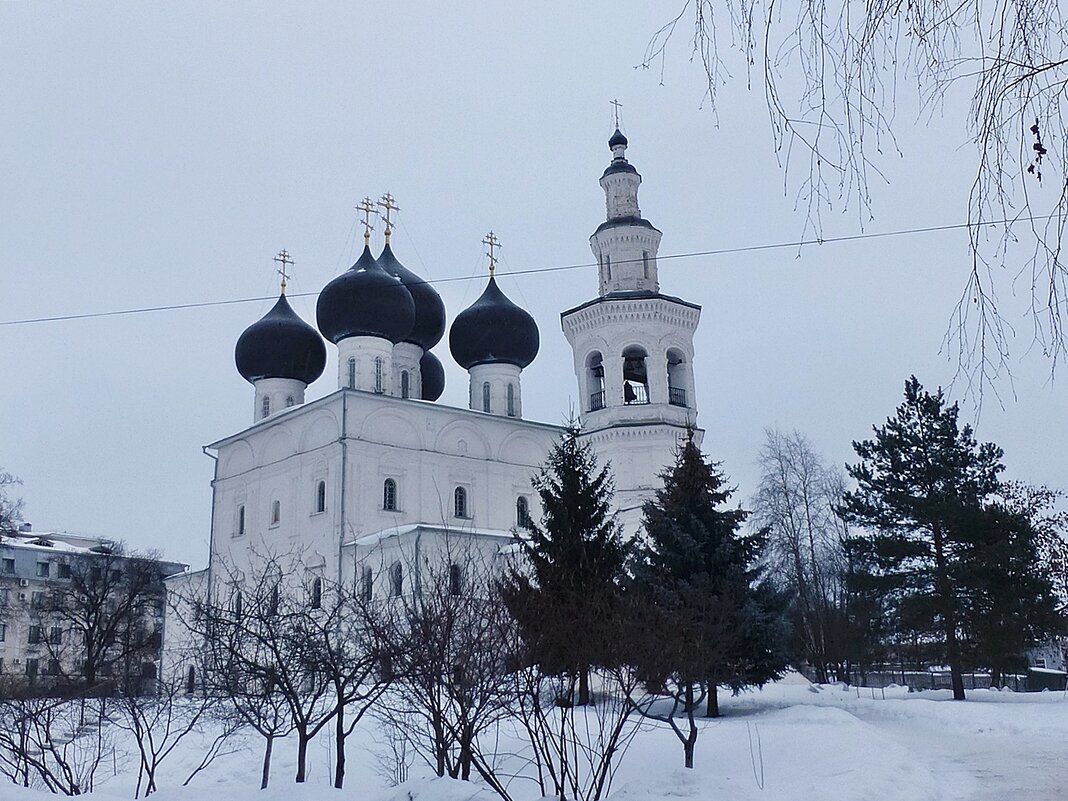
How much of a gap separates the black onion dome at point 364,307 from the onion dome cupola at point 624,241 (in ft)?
18.3

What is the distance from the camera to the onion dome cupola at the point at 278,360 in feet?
104

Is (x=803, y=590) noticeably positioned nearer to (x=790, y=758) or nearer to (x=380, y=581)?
(x=380, y=581)

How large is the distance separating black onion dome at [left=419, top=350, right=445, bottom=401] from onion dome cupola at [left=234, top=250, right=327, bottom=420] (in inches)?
152

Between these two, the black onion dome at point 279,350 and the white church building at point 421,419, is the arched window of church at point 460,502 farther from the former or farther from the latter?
the black onion dome at point 279,350

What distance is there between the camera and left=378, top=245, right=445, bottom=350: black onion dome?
106 ft

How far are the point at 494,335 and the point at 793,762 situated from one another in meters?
21.5

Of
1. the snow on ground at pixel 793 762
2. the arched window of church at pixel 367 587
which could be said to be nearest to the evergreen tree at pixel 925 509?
the snow on ground at pixel 793 762

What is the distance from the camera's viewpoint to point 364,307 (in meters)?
28.8

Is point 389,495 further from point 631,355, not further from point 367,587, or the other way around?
point 367,587

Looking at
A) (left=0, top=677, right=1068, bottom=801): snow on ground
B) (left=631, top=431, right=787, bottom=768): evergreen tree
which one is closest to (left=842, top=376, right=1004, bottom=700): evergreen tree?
(left=0, top=677, right=1068, bottom=801): snow on ground

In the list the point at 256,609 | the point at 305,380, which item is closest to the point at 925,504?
the point at 256,609

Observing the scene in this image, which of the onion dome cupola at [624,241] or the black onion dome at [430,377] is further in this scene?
the black onion dome at [430,377]

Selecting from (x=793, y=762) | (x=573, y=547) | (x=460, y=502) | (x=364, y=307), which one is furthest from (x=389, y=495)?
(x=793, y=762)

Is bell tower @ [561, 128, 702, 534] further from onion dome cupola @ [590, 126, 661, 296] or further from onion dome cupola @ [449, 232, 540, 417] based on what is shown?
onion dome cupola @ [449, 232, 540, 417]
